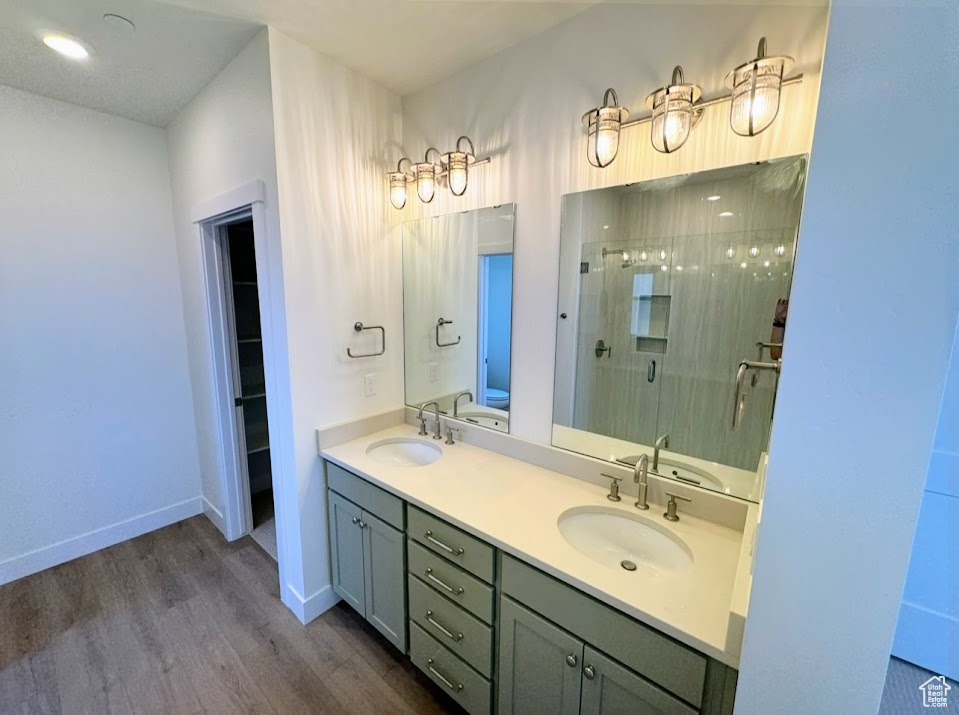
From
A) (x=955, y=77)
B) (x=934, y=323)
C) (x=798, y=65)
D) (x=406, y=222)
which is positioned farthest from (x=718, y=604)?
(x=406, y=222)

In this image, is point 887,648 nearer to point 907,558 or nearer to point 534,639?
point 907,558

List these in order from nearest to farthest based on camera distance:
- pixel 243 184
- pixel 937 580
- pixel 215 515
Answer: pixel 937 580 → pixel 243 184 → pixel 215 515

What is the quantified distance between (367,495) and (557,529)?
84 centimetres

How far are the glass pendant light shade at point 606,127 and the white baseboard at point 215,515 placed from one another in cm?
296

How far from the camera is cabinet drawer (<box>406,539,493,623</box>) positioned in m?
1.28

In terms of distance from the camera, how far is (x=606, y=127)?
1.32 m

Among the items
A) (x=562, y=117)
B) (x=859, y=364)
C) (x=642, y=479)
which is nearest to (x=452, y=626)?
(x=642, y=479)

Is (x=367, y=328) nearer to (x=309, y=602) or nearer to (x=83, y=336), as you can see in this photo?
(x=309, y=602)

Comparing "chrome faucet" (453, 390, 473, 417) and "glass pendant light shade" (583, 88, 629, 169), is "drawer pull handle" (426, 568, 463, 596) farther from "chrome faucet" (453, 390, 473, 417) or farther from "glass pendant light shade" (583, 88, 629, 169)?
"glass pendant light shade" (583, 88, 629, 169)

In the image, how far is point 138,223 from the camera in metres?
2.36

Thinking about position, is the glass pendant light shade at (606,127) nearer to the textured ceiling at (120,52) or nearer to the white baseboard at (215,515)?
the textured ceiling at (120,52)

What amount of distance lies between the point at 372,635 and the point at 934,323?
2201 mm

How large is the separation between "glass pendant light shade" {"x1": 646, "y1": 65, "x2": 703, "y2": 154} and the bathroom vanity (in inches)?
47.6

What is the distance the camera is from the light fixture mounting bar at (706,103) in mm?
1059
